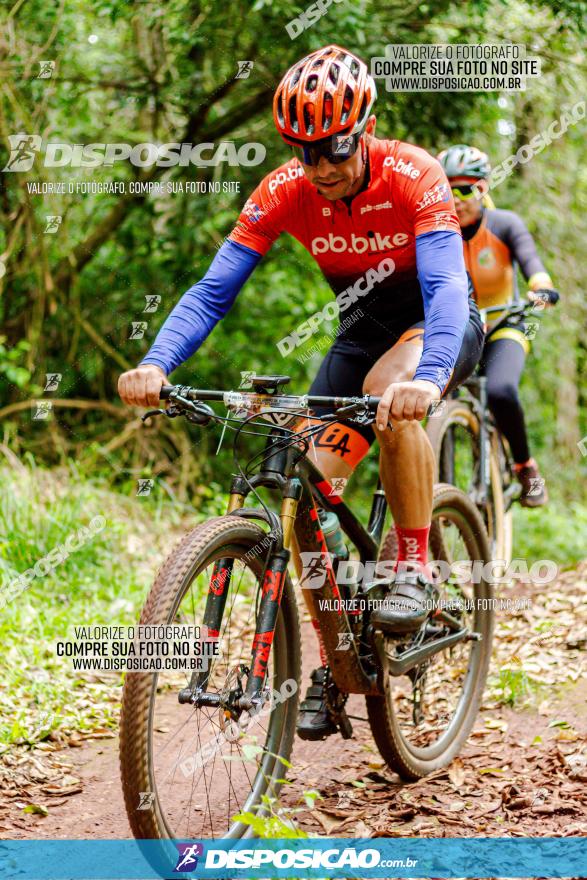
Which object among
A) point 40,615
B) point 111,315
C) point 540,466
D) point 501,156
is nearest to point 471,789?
point 40,615

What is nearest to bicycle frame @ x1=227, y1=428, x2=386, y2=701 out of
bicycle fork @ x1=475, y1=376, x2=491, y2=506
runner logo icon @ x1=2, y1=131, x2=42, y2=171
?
bicycle fork @ x1=475, y1=376, x2=491, y2=506

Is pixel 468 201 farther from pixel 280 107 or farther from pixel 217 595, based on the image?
pixel 217 595

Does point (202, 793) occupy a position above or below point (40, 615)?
below

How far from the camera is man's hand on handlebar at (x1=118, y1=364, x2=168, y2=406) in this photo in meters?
2.88

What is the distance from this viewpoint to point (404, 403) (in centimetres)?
269

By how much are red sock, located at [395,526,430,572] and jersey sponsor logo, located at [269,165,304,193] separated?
1.31 m

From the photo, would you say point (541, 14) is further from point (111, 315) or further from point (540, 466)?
point (540, 466)

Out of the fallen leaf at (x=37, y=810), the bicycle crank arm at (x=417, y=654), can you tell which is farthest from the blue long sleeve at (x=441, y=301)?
the fallen leaf at (x=37, y=810)

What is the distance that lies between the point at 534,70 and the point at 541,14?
0.82 m

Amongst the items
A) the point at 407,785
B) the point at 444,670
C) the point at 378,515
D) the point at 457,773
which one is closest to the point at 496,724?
the point at 444,670

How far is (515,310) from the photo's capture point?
593 centimetres

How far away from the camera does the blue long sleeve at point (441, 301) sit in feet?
9.59

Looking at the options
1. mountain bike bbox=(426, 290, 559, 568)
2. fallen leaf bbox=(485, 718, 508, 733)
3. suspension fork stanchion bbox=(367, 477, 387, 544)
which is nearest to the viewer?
suspension fork stanchion bbox=(367, 477, 387, 544)

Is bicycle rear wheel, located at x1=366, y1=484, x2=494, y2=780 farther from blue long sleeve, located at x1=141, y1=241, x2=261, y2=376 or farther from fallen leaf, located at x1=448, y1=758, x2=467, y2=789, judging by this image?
blue long sleeve, located at x1=141, y1=241, x2=261, y2=376
